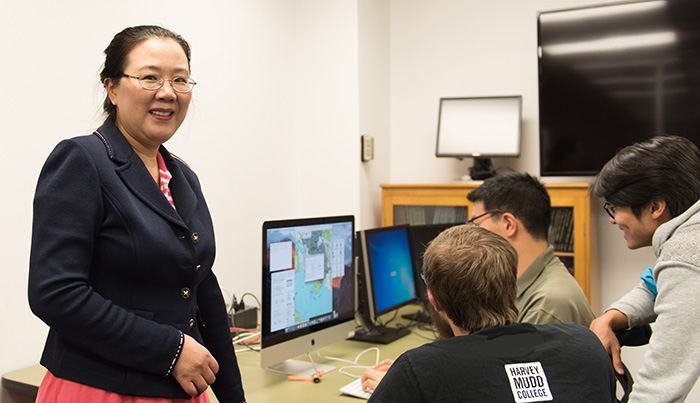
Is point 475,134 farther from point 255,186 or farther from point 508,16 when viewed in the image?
point 255,186

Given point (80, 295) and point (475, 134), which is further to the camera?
point (475, 134)

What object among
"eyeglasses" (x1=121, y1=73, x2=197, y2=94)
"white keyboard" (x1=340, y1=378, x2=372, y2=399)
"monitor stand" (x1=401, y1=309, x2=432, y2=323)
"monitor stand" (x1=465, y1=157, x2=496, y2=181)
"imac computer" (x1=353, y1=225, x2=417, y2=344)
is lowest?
"monitor stand" (x1=401, y1=309, x2=432, y2=323)

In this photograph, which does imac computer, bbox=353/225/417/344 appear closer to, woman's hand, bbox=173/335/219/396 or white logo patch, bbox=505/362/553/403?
woman's hand, bbox=173/335/219/396

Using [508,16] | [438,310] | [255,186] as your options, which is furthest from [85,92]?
[508,16]

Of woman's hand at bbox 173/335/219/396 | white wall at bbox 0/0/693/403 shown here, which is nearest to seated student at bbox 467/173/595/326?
woman's hand at bbox 173/335/219/396

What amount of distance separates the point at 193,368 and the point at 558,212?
2480 millimetres

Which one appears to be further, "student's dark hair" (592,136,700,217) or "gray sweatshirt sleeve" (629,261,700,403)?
"student's dark hair" (592,136,700,217)

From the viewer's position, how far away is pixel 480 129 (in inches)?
138

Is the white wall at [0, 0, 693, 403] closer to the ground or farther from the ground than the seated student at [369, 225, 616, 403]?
farther from the ground

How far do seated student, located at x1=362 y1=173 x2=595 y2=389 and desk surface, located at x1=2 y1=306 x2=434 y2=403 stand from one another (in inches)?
6.1

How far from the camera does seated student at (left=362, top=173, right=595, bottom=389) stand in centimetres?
170

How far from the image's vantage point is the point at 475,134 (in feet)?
11.5

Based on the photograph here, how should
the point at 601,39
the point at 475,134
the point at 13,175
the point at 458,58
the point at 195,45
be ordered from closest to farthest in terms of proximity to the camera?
the point at 13,175, the point at 195,45, the point at 601,39, the point at 475,134, the point at 458,58

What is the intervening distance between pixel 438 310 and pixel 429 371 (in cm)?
19
